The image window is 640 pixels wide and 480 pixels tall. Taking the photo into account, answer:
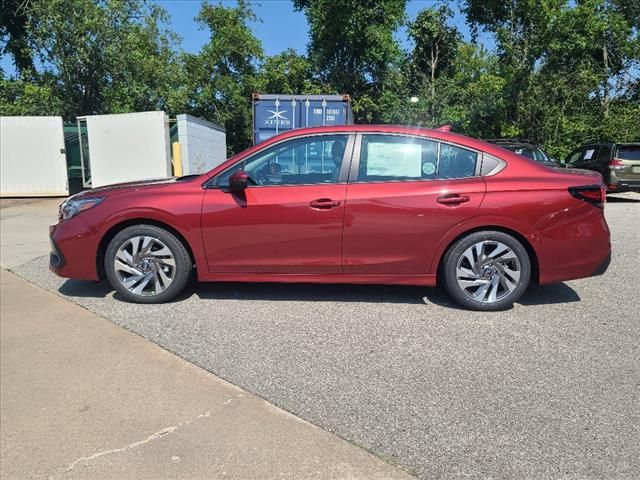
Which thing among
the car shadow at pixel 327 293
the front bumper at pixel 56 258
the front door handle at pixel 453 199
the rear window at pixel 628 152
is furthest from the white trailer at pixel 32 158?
the rear window at pixel 628 152

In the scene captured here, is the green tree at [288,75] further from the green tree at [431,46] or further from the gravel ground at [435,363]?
the gravel ground at [435,363]

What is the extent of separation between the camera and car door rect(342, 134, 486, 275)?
451 centimetres

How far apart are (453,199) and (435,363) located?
1.49 metres

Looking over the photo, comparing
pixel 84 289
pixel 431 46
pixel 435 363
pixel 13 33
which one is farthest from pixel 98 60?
pixel 435 363

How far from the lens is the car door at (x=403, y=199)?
451 cm

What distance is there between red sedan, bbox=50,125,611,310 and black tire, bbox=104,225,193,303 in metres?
0.01

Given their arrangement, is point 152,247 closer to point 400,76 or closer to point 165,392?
point 165,392

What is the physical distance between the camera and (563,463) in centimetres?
255

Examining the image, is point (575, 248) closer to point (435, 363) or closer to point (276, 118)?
point (435, 363)

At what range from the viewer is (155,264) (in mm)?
4832

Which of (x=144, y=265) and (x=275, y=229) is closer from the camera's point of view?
(x=275, y=229)

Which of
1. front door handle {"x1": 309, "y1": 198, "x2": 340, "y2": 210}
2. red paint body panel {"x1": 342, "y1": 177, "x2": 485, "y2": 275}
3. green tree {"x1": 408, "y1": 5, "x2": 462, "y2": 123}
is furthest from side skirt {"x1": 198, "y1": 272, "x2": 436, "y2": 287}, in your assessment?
green tree {"x1": 408, "y1": 5, "x2": 462, "y2": 123}

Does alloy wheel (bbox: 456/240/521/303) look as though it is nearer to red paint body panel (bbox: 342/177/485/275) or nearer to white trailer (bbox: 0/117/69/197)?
red paint body panel (bbox: 342/177/485/275)

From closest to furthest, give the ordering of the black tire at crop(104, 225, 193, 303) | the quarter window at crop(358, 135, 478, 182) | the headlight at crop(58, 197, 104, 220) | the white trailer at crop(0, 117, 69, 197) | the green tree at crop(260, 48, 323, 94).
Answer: the quarter window at crop(358, 135, 478, 182) < the black tire at crop(104, 225, 193, 303) < the headlight at crop(58, 197, 104, 220) < the white trailer at crop(0, 117, 69, 197) < the green tree at crop(260, 48, 323, 94)
